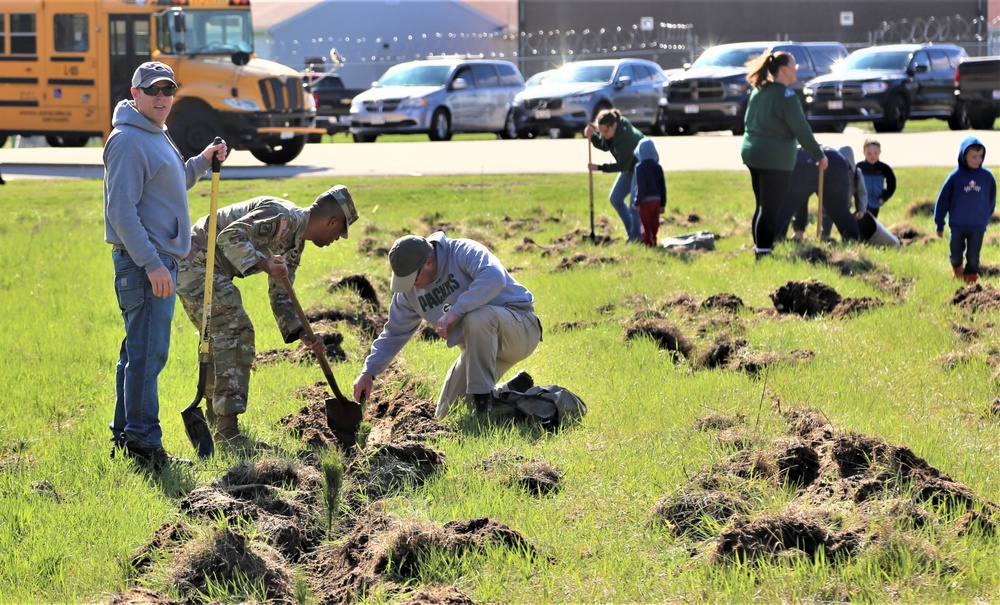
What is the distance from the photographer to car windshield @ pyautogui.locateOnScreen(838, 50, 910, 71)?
96.1ft

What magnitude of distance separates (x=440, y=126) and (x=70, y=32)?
338 inches

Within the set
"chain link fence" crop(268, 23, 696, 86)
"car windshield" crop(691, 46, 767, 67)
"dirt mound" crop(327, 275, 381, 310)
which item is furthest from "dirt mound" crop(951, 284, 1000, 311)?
"chain link fence" crop(268, 23, 696, 86)

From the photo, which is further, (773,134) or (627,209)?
(627,209)

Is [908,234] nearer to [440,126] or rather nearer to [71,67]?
[440,126]

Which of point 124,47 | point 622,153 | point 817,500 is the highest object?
point 124,47

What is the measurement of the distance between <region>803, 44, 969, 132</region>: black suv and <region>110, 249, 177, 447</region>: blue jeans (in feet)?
77.7

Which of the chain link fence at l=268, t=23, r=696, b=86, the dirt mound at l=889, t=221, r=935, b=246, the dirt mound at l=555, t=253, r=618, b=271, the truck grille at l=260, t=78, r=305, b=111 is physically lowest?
the dirt mound at l=555, t=253, r=618, b=271

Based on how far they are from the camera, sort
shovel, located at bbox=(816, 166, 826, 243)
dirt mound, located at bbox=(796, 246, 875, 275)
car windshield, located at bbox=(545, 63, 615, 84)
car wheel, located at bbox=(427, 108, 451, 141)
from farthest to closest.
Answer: car windshield, located at bbox=(545, 63, 615, 84) < car wheel, located at bbox=(427, 108, 451, 141) < shovel, located at bbox=(816, 166, 826, 243) < dirt mound, located at bbox=(796, 246, 875, 275)

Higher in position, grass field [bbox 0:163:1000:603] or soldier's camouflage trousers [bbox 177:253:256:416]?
soldier's camouflage trousers [bbox 177:253:256:416]

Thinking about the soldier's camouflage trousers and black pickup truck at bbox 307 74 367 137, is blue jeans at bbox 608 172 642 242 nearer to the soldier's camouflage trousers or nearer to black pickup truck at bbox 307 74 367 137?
the soldier's camouflage trousers

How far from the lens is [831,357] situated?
8.60 metres

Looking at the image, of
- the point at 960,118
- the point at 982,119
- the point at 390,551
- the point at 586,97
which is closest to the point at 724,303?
the point at 390,551

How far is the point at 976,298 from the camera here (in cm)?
1005

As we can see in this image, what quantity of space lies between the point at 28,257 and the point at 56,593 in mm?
9848
